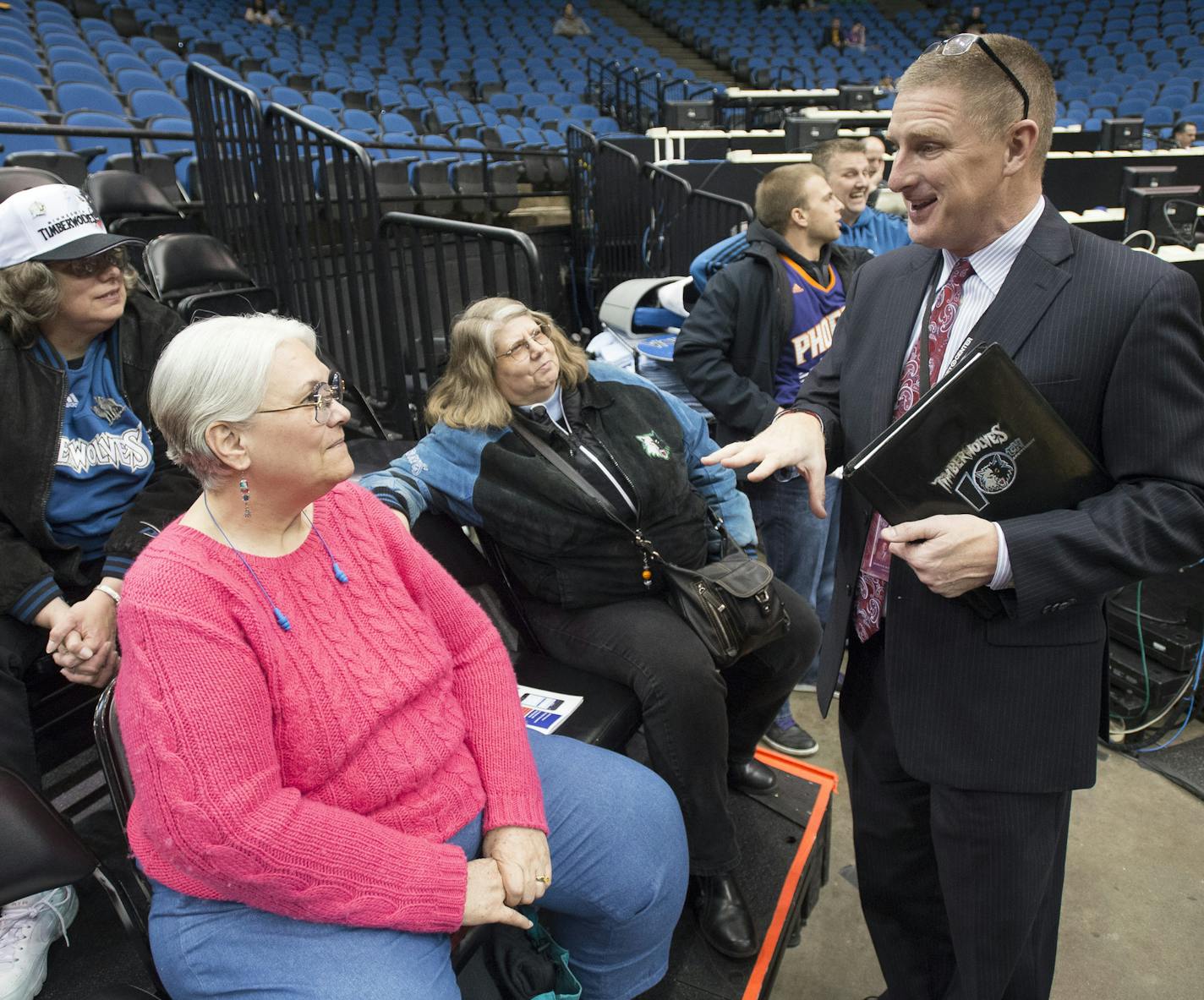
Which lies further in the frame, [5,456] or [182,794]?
[5,456]

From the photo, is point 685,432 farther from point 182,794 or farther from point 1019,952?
point 182,794

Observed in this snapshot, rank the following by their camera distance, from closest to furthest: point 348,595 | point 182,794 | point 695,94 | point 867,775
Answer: point 182,794
point 348,595
point 867,775
point 695,94

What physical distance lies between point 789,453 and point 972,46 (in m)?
0.60

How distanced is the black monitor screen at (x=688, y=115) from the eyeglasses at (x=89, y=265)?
24.7 feet

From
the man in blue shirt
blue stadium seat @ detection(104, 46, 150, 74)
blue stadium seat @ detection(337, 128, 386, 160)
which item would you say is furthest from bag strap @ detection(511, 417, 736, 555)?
blue stadium seat @ detection(104, 46, 150, 74)

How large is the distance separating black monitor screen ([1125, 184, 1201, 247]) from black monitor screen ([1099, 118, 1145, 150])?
3.23 meters

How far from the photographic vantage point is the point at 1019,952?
138 cm

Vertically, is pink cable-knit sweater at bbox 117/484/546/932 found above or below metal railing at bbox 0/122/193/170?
below

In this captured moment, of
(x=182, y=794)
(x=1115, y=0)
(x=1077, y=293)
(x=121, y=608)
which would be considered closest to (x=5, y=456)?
(x=121, y=608)

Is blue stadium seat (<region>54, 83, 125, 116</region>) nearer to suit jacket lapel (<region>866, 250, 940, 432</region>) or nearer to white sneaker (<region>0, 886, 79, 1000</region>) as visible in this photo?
white sneaker (<region>0, 886, 79, 1000</region>)

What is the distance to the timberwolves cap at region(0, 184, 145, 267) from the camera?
6.02ft

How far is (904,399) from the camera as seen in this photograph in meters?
1.32

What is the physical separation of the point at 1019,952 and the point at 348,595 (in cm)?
125

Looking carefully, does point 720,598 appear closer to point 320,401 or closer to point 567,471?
point 567,471
